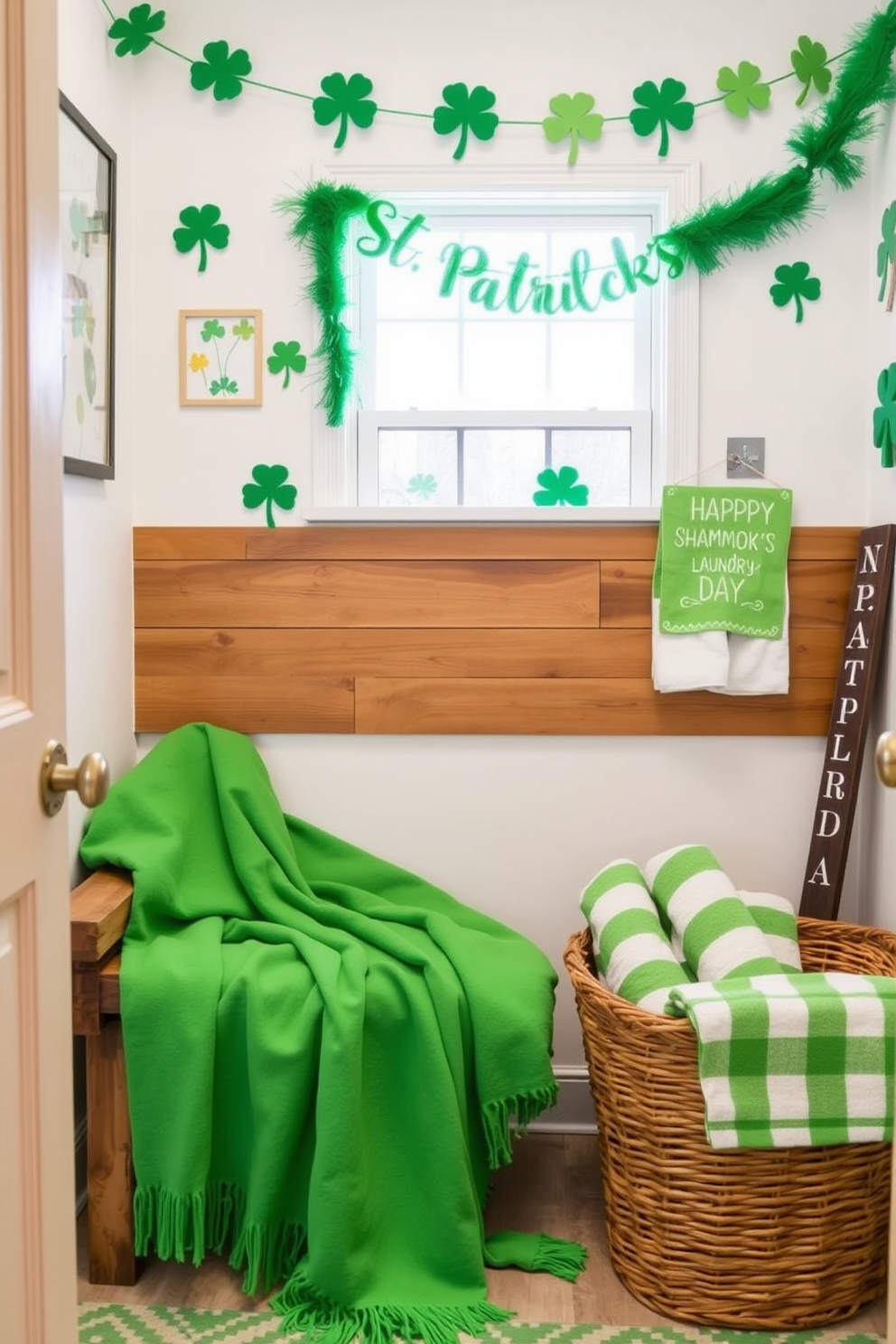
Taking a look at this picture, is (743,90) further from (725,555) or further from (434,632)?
(434,632)

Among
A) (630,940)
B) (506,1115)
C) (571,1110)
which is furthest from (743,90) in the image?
(571,1110)

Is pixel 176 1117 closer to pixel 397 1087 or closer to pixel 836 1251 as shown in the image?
pixel 397 1087

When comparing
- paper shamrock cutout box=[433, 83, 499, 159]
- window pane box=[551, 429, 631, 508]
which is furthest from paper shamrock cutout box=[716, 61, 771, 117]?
window pane box=[551, 429, 631, 508]

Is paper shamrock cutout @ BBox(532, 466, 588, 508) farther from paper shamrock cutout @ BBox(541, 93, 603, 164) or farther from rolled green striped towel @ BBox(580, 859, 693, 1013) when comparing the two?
rolled green striped towel @ BBox(580, 859, 693, 1013)

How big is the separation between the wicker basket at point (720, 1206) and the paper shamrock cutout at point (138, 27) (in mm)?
2017

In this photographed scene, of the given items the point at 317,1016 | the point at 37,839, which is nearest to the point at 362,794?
the point at 317,1016

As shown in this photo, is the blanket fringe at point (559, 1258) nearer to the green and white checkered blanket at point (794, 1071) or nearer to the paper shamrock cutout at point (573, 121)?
the green and white checkered blanket at point (794, 1071)

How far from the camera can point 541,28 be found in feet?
8.30

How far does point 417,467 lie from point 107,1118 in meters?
1.44

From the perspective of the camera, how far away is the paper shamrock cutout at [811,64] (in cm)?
248

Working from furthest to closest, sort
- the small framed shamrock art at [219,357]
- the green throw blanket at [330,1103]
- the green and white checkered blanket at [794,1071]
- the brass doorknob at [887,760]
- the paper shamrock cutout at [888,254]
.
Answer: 1. the small framed shamrock art at [219,357]
2. the paper shamrock cutout at [888,254]
3. the green throw blanket at [330,1103]
4. the green and white checkered blanket at [794,1071]
5. the brass doorknob at [887,760]

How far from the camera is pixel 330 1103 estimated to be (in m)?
1.96

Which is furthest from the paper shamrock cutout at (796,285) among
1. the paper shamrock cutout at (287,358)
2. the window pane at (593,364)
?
the paper shamrock cutout at (287,358)

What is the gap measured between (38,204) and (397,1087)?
4.90ft
